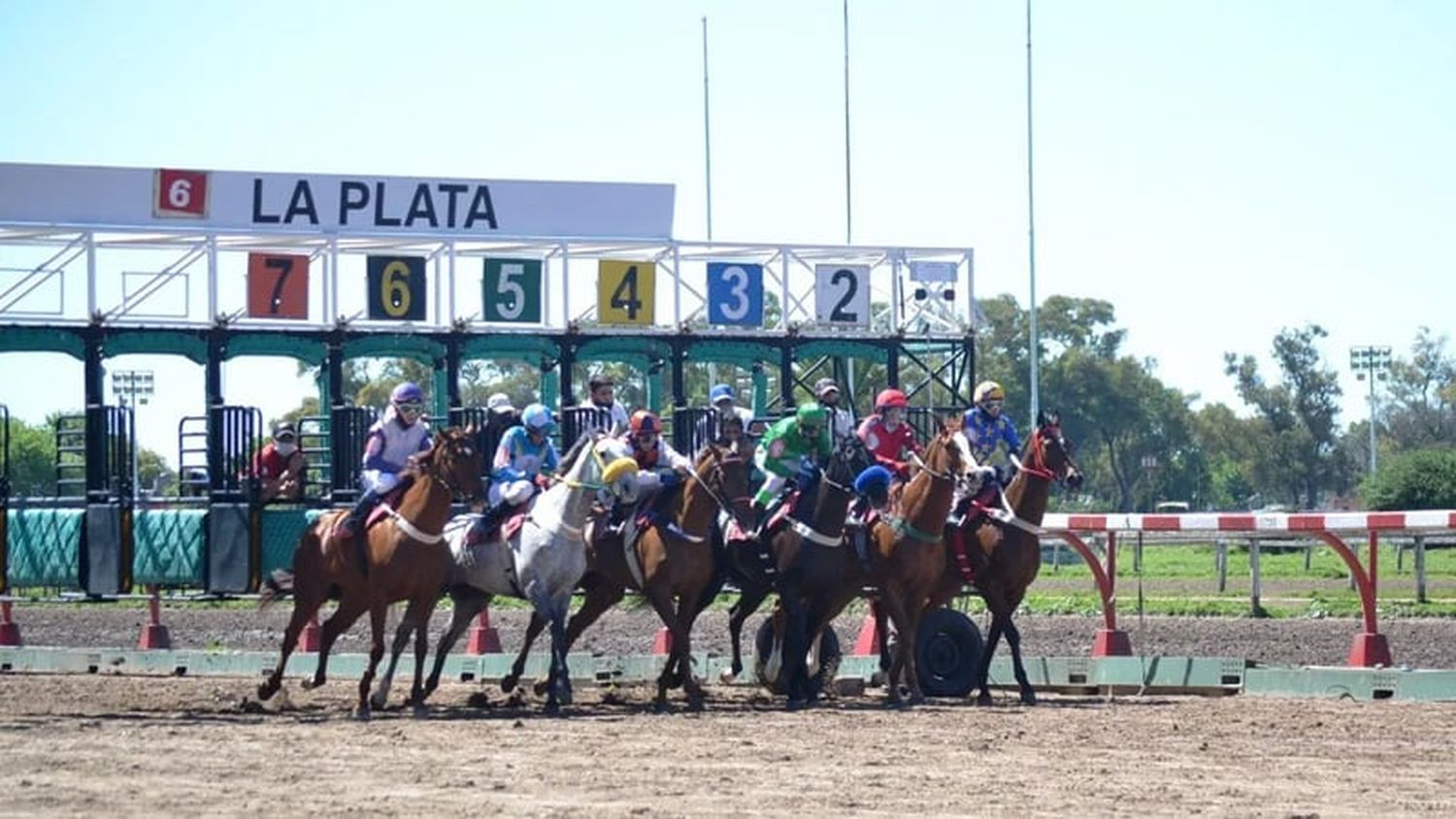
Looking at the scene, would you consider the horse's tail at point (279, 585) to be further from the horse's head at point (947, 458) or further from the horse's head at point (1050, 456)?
the horse's head at point (1050, 456)

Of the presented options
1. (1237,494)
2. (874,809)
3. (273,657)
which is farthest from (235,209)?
(1237,494)

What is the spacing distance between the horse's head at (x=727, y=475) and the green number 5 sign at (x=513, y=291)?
7493mm

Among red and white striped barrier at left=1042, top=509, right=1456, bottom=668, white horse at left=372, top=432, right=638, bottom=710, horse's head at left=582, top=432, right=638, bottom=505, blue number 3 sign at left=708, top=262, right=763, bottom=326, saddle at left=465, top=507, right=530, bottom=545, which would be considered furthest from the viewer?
blue number 3 sign at left=708, top=262, right=763, bottom=326

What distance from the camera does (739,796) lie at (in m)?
12.4

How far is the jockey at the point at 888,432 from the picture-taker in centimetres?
1995

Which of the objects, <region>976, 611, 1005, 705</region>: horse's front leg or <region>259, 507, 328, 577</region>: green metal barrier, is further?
<region>259, 507, 328, 577</region>: green metal barrier

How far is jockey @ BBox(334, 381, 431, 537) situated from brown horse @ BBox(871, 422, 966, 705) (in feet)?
12.3

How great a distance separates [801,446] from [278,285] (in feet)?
26.9

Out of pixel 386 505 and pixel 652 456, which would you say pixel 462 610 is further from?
pixel 652 456

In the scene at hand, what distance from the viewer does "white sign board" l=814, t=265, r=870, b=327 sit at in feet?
90.1

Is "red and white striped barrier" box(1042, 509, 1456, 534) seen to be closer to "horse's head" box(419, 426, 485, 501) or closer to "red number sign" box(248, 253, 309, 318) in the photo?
"horse's head" box(419, 426, 485, 501)

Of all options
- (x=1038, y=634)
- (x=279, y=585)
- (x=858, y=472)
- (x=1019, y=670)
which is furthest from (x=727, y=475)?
(x=1038, y=634)

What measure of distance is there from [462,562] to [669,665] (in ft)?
6.16

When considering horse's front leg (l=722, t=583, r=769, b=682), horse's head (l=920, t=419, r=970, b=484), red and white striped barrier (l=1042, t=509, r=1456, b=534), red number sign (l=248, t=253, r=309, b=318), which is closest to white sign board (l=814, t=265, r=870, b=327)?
red and white striped barrier (l=1042, t=509, r=1456, b=534)
